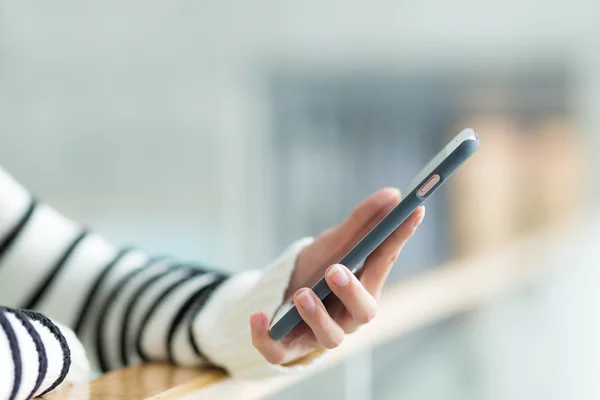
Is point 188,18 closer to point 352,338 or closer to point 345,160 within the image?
point 345,160

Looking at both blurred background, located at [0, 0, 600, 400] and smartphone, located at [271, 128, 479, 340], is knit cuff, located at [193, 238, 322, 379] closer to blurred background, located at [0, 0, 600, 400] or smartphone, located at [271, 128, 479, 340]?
smartphone, located at [271, 128, 479, 340]

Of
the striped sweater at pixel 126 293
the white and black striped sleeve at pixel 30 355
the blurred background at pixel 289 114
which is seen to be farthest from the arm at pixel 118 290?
the blurred background at pixel 289 114

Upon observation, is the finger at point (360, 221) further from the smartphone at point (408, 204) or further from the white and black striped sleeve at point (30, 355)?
the white and black striped sleeve at point (30, 355)

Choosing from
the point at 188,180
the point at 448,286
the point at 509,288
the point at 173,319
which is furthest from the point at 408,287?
the point at 188,180

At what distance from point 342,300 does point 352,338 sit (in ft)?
0.53

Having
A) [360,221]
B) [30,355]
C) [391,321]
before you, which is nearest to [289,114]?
[391,321]

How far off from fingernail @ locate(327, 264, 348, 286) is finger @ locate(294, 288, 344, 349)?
0.01 m

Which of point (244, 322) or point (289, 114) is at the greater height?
point (289, 114)

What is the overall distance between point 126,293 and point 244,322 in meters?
0.09

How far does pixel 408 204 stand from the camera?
1.15 ft

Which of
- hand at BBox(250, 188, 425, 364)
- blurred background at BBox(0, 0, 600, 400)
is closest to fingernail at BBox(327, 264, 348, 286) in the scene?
hand at BBox(250, 188, 425, 364)

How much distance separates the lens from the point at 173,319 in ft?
1.48

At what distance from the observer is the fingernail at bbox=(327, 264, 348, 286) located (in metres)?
0.34

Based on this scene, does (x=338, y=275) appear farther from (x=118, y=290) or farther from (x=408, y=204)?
(x=118, y=290)
